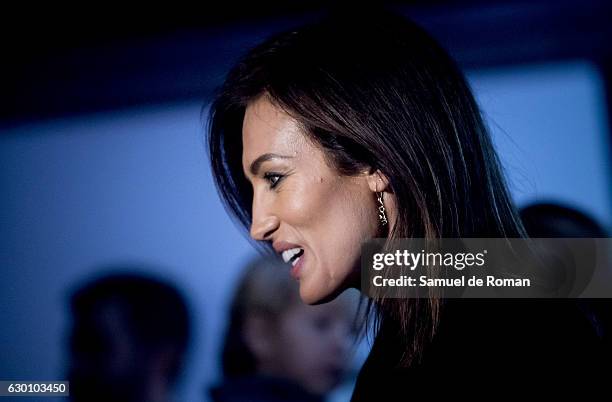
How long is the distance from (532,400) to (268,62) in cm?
75

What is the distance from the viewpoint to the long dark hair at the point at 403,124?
1.07 m

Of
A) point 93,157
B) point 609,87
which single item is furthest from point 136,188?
point 609,87

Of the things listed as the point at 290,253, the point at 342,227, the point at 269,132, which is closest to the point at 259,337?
the point at 290,253

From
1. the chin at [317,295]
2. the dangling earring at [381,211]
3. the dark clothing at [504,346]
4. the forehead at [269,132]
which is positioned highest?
the forehead at [269,132]

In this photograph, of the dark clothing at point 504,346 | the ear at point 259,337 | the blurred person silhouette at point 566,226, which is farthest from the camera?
the ear at point 259,337

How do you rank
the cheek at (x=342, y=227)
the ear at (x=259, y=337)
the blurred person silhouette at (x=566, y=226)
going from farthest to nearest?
the ear at (x=259, y=337)
the blurred person silhouette at (x=566, y=226)
the cheek at (x=342, y=227)

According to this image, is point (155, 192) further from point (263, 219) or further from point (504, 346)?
point (504, 346)

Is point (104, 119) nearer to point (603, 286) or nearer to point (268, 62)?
point (268, 62)

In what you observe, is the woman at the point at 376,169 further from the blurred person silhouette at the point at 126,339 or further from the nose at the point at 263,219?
the blurred person silhouette at the point at 126,339

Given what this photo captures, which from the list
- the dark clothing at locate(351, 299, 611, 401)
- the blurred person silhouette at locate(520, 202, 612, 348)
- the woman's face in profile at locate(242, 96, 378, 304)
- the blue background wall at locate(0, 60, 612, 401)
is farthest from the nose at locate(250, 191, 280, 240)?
the blurred person silhouette at locate(520, 202, 612, 348)

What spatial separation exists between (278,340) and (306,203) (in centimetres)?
41

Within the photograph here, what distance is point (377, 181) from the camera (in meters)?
1.12

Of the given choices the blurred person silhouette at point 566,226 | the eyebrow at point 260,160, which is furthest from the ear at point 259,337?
the blurred person silhouette at point 566,226
